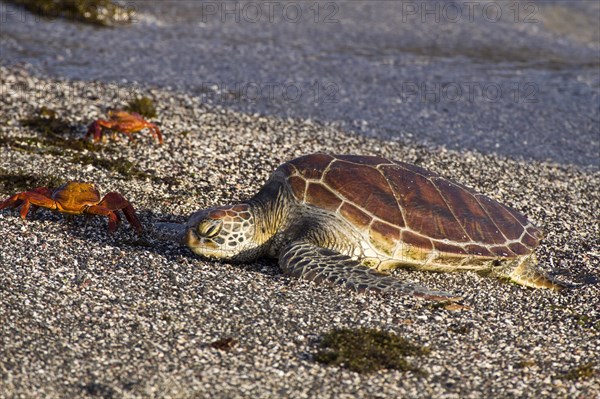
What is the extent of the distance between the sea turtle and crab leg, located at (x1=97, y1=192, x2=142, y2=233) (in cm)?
64

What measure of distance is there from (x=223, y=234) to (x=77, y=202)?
1.29 metres

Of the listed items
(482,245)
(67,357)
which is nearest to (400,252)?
(482,245)

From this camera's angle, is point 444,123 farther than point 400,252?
Yes

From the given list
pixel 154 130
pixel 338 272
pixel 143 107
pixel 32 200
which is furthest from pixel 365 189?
pixel 143 107

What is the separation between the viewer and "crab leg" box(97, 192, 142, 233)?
274 inches

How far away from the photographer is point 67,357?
492 cm

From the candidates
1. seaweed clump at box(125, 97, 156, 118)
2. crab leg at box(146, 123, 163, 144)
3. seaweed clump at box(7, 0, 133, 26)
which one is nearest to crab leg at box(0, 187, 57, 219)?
crab leg at box(146, 123, 163, 144)

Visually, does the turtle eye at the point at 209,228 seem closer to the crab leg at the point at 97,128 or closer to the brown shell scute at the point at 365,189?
the brown shell scute at the point at 365,189

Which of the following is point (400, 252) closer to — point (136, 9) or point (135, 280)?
point (135, 280)

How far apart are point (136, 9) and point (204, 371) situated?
13.2 meters

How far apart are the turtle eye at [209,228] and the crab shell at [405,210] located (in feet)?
2.41

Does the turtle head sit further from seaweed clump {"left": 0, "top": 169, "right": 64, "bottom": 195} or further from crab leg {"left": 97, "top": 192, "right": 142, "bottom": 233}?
seaweed clump {"left": 0, "top": 169, "right": 64, "bottom": 195}

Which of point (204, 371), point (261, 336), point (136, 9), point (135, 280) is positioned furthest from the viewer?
point (136, 9)

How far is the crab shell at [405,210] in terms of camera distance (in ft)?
22.2
